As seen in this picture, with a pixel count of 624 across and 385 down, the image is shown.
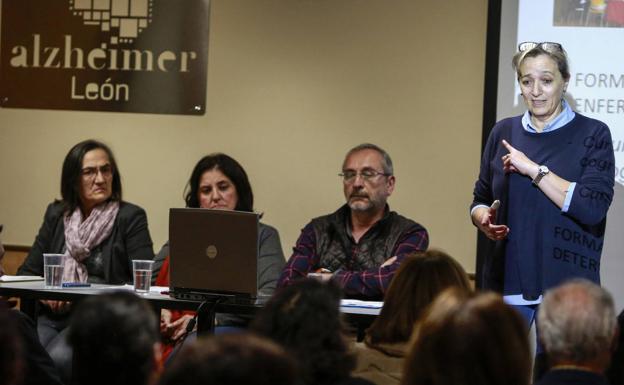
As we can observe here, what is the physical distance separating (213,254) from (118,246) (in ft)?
3.90

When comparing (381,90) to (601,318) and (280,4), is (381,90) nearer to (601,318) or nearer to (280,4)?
(280,4)

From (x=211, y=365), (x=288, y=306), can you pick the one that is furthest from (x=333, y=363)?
(x=211, y=365)

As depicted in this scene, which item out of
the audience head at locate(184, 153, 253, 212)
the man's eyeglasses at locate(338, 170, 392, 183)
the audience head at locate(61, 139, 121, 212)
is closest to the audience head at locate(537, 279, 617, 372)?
the man's eyeglasses at locate(338, 170, 392, 183)

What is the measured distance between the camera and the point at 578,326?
1.95 m

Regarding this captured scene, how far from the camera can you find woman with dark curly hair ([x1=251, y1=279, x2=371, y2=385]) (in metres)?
1.99

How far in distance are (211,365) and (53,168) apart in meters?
4.74

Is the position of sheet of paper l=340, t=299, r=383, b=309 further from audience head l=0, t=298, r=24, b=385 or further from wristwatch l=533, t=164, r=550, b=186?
audience head l=0, t=298, r=24, b=385

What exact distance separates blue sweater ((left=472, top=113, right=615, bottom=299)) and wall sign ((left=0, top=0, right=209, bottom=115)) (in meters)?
2.52

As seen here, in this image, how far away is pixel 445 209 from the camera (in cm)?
528

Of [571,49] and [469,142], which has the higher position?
[571,49]

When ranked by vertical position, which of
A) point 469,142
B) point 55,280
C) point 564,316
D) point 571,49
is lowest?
point 55,280

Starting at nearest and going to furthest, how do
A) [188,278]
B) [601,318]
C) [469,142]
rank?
[601,318] → [188,278] → [469,142]

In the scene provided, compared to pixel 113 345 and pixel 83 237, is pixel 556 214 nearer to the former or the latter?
pixel 113 345

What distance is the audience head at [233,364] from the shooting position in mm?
1224
